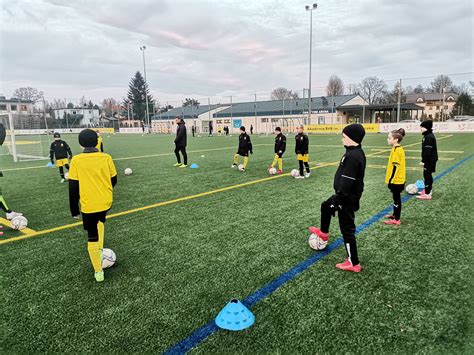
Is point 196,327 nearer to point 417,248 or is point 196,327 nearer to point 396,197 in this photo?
point 417,248

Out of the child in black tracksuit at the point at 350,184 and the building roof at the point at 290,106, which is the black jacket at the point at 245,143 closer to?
→ the child in black tracksuit at the point at 350,184

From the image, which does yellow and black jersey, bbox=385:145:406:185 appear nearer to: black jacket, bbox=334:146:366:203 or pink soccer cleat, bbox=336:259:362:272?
black jacket, bbox=334:146:366:203

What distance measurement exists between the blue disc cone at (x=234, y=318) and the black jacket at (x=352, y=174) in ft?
6.07

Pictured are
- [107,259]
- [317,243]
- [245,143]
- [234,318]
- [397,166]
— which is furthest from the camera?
[245,143]

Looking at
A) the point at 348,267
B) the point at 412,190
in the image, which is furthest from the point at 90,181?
the point at 412,190

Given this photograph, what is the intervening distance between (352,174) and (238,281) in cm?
187

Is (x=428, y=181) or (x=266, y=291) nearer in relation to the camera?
(x=266, y=291)

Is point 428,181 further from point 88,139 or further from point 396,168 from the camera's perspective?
point 88,139

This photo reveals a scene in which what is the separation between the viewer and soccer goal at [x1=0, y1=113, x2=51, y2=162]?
18078mm

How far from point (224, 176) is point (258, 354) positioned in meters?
8.60

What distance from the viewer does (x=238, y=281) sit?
12.1ft

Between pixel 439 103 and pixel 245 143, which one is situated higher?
pixel 439 103

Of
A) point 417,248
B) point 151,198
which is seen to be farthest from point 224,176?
point 417,248

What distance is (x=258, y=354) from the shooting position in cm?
254
